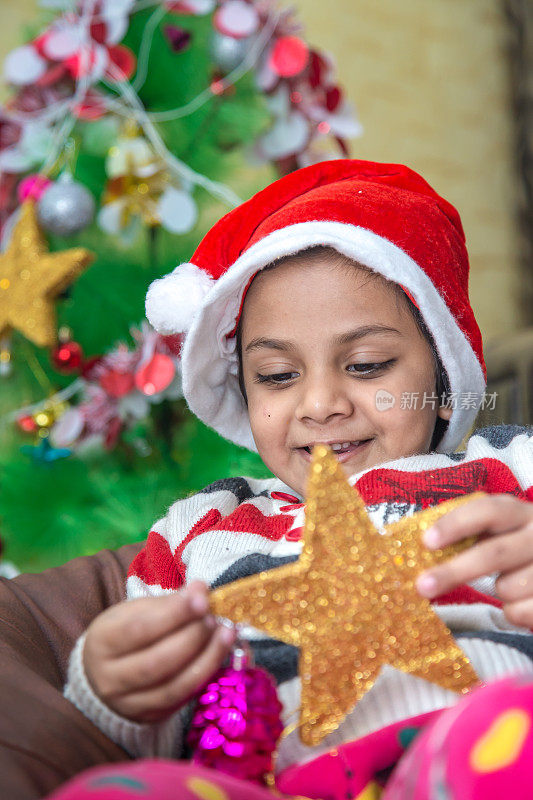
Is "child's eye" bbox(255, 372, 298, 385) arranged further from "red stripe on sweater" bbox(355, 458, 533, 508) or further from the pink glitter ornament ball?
the pink glitter ornament ball

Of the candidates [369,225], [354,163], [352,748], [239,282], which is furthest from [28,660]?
[354,163]

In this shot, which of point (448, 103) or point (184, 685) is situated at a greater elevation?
point (448, 103)

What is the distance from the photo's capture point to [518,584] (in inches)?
26.0

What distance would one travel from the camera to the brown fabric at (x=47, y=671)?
25.3 inches

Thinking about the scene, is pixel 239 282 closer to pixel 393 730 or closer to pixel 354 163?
pixel 354 163

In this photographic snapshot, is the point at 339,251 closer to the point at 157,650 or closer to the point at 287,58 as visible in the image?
the point at 157,650

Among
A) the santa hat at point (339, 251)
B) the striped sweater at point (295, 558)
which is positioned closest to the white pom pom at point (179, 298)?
the santa hat at point (339, 251)

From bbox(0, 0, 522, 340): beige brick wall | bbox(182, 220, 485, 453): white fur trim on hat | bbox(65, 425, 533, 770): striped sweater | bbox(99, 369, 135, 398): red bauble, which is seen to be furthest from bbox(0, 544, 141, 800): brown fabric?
bbox(0, 0, 522, 340): beige brick wall

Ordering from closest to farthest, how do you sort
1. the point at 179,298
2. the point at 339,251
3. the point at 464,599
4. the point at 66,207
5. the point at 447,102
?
the point at 464,599
the point at 339,251
the point at 179,298
the point at 66,207
the point at 447,102

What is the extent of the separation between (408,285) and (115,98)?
976mm

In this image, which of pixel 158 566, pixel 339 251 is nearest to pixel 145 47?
pixel 339 251

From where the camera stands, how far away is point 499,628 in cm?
78

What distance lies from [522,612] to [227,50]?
134 cm

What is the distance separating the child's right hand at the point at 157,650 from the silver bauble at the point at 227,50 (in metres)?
1.30
